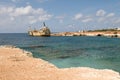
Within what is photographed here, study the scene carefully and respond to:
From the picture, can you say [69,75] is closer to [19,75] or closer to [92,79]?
[92,79]

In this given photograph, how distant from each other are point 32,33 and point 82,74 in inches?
6157

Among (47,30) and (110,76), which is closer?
(110,76)

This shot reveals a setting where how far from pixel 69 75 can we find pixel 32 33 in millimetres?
156592

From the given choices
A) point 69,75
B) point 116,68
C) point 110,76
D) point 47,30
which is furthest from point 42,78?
point 47,30

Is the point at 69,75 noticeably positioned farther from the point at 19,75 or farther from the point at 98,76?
the point at 19,75

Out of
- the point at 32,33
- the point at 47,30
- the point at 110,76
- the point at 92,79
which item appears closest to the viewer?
the point at 92,79

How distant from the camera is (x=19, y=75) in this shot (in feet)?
70.8

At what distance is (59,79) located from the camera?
20.0 metres

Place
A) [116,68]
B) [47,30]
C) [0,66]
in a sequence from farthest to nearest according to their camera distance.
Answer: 1. [47,30]
2. [116,68]
3. [0,66]

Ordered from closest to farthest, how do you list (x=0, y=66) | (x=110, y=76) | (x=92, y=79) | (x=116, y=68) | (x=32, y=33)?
(x=92, y=79)
(x=110, y=76)
(x=0, y=66)
(x=116, y=68)
(x=32, y=33)

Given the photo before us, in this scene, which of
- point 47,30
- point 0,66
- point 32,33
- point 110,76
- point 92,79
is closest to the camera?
point 92,79

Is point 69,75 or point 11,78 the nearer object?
point 11,78

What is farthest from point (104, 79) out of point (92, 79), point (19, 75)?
point (19, 75)

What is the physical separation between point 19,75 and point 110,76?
27.0 feet
